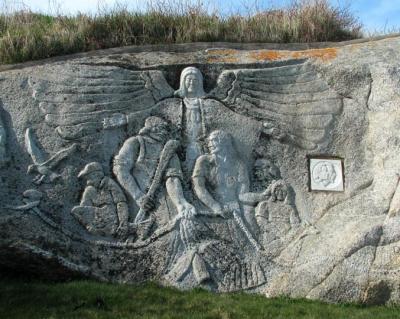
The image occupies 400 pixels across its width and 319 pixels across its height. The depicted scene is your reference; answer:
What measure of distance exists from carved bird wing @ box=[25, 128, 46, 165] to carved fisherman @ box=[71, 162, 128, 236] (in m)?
0.41

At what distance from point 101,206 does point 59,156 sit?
646mm

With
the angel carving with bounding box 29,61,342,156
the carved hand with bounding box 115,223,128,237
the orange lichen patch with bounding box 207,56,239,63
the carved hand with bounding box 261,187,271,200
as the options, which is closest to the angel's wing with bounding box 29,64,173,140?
the angel carving with bounding box 29,61,342,156

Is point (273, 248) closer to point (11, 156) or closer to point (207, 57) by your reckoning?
point (207, 57)

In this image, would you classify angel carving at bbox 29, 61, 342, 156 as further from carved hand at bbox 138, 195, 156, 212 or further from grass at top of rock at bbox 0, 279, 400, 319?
grass at top of rock at bbox 0, 279, 400, 319

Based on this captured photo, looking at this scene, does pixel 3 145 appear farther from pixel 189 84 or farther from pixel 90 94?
pixel 189 84

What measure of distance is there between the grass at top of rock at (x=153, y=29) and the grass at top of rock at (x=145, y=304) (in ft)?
10.2

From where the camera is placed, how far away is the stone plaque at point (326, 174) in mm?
7586

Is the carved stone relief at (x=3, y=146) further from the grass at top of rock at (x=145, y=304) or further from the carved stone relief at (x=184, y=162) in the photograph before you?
the grass at top of rock at (x=145, y=304)

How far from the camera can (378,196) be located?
7.43 metres

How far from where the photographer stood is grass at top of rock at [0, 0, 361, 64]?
8.63 m

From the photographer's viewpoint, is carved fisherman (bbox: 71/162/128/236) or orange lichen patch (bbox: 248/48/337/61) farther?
orange lichen patch (bbox: 248/48/337/61)

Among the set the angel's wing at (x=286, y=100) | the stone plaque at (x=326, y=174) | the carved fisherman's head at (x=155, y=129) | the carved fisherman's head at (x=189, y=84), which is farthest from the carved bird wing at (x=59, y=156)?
the stone plaque at (x=326, y=174)

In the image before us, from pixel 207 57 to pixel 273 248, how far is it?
2.22 meters

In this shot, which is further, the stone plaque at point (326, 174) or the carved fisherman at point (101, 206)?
the stone plaque at point (326, 174)
